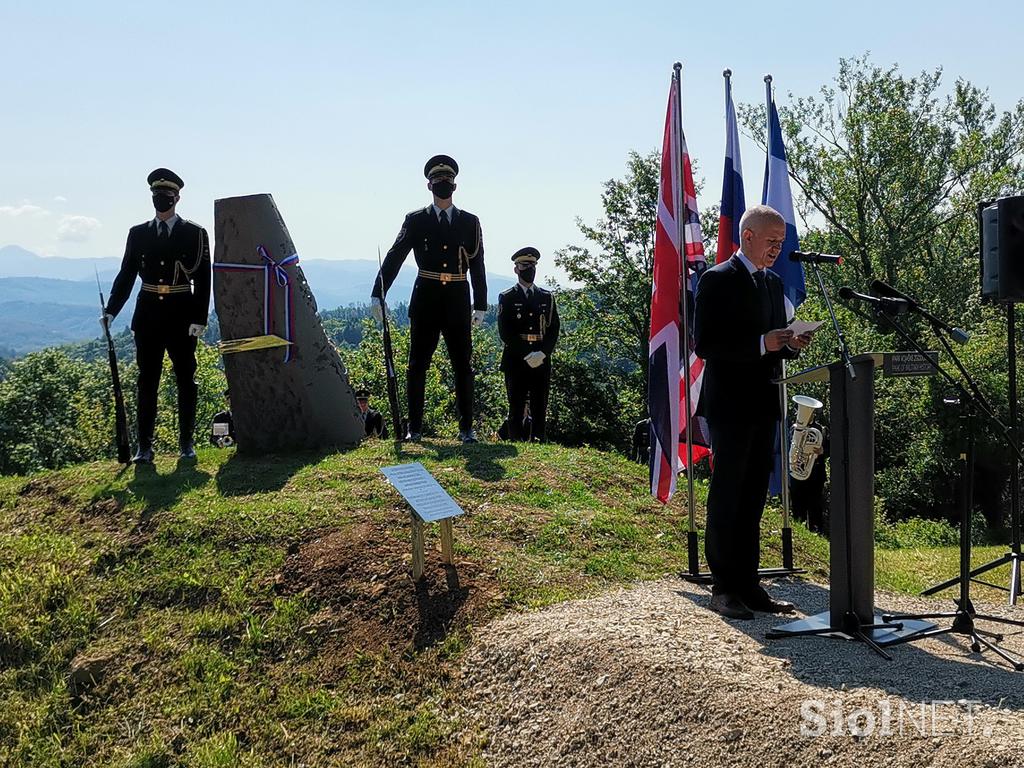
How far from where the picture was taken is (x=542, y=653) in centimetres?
513

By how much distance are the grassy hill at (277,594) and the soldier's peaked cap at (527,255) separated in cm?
354

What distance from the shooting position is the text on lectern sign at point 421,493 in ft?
19.0

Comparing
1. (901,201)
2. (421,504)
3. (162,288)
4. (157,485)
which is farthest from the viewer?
(901,201)

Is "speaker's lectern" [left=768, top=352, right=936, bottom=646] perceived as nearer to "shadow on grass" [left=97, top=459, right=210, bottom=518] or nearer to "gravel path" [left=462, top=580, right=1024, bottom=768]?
"gravel path" [left=462, top=580, right=1024, bottom=768]

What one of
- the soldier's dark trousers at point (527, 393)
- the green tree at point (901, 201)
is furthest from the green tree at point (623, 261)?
the soldier's dark trousers at point (527, 393)

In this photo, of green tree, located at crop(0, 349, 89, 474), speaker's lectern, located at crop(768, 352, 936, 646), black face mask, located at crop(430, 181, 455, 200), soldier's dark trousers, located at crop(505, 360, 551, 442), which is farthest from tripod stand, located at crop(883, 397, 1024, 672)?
green tree, located at crop(0, 349, 89, 474)

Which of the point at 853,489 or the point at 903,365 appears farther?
the point at 853,489

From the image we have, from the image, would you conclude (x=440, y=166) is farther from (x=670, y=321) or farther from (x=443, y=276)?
(x=670, y=321)

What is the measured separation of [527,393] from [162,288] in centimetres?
474

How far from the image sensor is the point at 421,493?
235 inches

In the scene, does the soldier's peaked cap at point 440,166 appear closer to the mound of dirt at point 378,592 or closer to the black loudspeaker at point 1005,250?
the mound of dirt at point 378,592

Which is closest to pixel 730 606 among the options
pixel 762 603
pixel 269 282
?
pixel 762 603

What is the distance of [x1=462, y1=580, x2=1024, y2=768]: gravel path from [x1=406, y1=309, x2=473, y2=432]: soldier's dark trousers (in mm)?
4614

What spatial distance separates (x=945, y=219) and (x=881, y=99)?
195 inches
